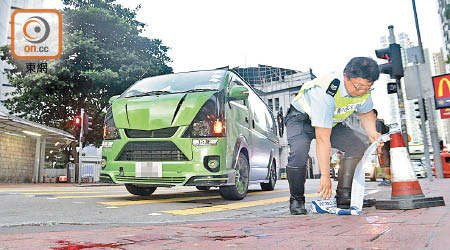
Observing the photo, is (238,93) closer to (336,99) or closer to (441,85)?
(336,99)

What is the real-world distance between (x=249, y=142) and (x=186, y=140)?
1566mm

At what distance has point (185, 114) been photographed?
4.61 m

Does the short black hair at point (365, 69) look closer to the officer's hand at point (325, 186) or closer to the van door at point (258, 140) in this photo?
the officer's hand at point (325, 186)

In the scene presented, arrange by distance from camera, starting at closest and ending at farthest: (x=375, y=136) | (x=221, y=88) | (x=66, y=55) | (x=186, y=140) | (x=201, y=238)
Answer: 1. (x=201, y=238)
2. (x=375, y=136)
3. (x=186, y=140)
4. (x=221, y=88)
5. (x=66, y=55)

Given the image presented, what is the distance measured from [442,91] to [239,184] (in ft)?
42.0

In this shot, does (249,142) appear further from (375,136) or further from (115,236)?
(115,236)

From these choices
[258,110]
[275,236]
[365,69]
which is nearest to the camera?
[275,236]

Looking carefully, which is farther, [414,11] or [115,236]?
[414,11]

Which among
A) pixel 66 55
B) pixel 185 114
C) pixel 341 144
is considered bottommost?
pixel 341 144

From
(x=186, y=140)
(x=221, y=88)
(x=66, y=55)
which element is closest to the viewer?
(x=186, y=140)

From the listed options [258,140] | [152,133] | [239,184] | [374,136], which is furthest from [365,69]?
[258,140]

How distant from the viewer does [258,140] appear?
645 cm

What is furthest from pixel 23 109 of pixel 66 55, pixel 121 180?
pixel 121 180

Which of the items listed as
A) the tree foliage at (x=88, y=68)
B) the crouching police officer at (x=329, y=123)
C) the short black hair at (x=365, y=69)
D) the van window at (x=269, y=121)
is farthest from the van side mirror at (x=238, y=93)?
the tree foliage at (x=88, y=68)
